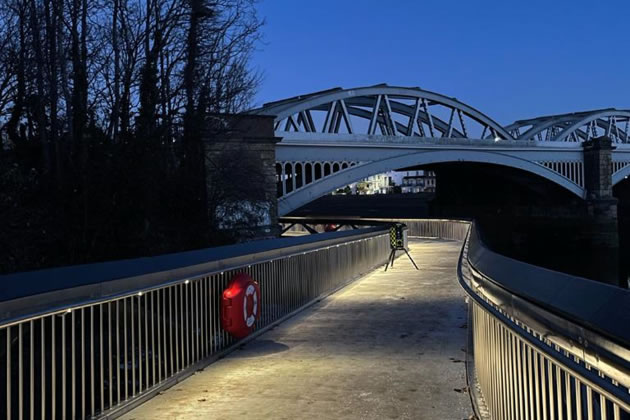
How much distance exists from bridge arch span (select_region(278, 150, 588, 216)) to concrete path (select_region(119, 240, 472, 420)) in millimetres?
24229

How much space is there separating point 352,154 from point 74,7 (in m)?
23.7

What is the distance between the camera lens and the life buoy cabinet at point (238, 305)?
6.91 m

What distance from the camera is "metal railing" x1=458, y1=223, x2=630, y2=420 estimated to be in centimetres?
223

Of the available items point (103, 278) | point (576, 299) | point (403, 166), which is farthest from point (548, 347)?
point (403, 166)

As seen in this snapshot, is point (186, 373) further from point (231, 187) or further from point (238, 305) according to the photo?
point (231, 187)

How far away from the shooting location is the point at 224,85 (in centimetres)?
1958

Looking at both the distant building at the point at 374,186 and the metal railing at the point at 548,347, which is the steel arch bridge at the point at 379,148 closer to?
the metal railing at the point at 548,347

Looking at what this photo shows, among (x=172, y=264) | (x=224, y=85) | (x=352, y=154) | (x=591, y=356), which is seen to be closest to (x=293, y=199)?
(x=352, y=154)

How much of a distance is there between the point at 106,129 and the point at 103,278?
1262 centimetres

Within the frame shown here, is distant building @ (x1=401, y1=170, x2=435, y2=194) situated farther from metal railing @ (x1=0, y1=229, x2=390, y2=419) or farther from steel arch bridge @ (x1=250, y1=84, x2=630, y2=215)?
metal railing @ (x1=0, y1=229, x2=390, y2=419)

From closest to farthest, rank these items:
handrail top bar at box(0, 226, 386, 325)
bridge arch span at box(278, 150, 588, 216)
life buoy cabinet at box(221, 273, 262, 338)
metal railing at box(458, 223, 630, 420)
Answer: metal railing at box(458, 223, 630, 420) < handrail top bar at box(0, 226, 386, 325) < life buoy cabinet at box(221, 273, 262, 338) < bridge arch span at box(278, 150, 588, 216)

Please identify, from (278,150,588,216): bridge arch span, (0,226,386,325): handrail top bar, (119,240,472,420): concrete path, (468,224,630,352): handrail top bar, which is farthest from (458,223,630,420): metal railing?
(278,150,588,216): bridge arch span

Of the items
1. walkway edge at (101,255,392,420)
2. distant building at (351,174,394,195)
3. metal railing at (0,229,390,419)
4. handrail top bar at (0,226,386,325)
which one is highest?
distant building at (351,174,394,195)

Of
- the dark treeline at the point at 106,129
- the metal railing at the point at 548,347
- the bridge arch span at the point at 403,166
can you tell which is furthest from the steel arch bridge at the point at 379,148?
the metal railing at the point at 548,347
